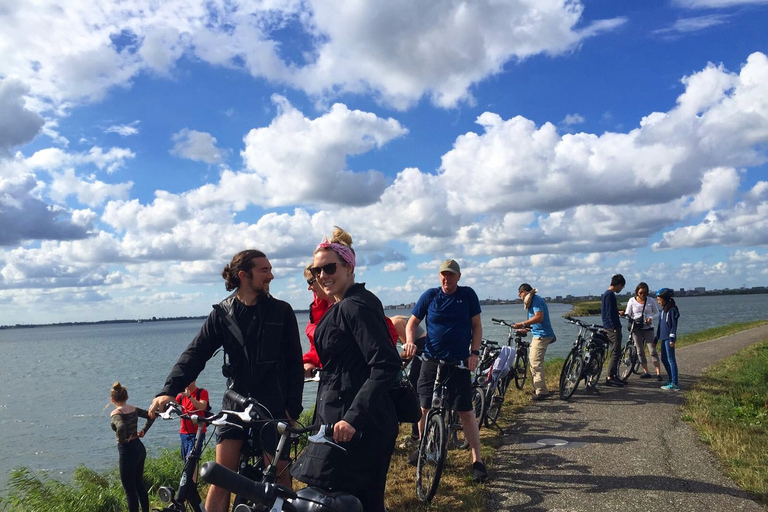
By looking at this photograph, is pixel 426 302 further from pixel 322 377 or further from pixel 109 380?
pixel 109 380

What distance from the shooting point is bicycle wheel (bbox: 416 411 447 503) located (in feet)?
15.7

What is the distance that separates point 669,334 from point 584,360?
1732mm

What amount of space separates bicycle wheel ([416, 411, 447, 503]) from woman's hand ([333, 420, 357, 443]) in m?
2.39

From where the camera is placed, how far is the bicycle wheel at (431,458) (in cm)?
478

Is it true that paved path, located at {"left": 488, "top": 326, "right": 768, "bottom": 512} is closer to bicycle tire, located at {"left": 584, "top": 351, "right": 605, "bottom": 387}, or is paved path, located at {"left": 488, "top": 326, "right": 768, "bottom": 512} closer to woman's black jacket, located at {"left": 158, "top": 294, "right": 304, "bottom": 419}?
bicycle tire, located at {"left": 584, "top": 351, "right": 605, "bottom": 387}

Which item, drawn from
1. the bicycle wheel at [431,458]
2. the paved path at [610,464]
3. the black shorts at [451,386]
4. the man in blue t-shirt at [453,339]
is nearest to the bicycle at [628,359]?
the paved path at [610,464]

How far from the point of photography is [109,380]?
114 feet

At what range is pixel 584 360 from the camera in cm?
944

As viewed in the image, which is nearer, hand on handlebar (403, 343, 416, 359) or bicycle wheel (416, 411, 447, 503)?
bicycle wheel (416, 411, 447, 503)

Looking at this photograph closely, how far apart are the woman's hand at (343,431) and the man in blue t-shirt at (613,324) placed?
334 inches

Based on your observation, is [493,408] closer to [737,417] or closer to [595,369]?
[595,369]

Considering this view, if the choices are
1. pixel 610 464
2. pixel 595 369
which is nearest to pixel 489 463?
pixel 610 464

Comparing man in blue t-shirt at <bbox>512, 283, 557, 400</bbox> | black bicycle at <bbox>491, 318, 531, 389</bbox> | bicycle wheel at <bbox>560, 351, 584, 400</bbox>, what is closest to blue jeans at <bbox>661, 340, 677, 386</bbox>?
bicycle wheel at <bbox>560, 351, 584, 400</bbox>

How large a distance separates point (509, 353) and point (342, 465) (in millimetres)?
4976
